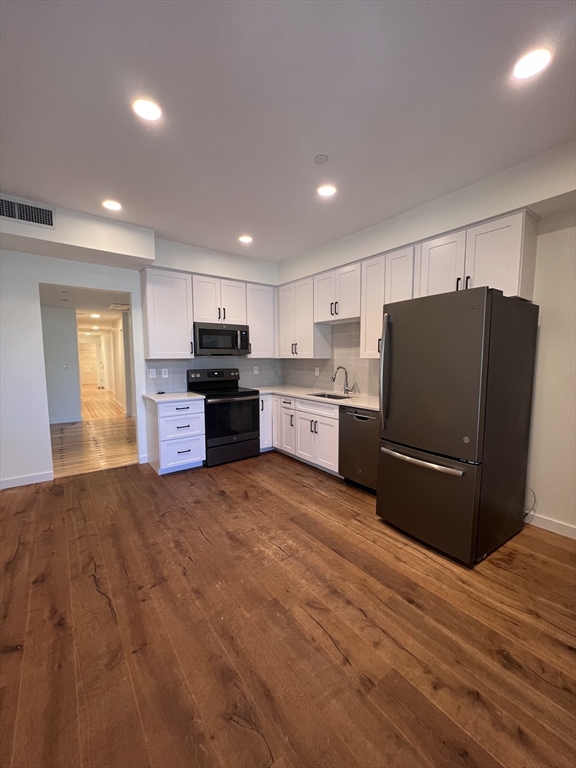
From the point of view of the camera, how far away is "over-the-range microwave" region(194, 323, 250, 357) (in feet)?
13.5

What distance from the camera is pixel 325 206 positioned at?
291 cm

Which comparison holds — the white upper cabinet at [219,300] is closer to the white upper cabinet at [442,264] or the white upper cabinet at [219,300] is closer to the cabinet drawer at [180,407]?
the cabinet drawer at [180,407]

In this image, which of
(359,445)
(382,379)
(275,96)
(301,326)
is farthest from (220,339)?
(275,96)

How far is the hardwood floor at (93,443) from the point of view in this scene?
4176 millimetres

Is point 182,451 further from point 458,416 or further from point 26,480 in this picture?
point 458,416

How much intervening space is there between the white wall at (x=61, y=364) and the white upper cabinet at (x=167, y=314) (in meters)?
4.38

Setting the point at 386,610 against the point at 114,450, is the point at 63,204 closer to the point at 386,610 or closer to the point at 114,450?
the point at 114,450

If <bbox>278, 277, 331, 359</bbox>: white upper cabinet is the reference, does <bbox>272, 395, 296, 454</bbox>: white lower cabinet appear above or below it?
below

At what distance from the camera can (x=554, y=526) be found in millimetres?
2523

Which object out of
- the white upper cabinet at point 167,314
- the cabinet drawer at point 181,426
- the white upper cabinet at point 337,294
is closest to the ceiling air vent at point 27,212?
the white upper cabinet at point 167,314

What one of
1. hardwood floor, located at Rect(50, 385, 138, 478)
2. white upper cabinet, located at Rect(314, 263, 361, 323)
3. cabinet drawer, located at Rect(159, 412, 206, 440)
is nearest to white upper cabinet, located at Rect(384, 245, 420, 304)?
white upper cabinet, located at Rect(314, 263, 361, 323)

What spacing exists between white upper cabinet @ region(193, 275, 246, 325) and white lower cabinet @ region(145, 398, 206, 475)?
3.96 ft

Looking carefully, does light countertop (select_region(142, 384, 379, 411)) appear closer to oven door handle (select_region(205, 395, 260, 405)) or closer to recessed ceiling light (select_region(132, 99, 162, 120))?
oven door handle (select_region(205, 395, 260, 405))

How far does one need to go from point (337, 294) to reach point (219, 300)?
1.63m
